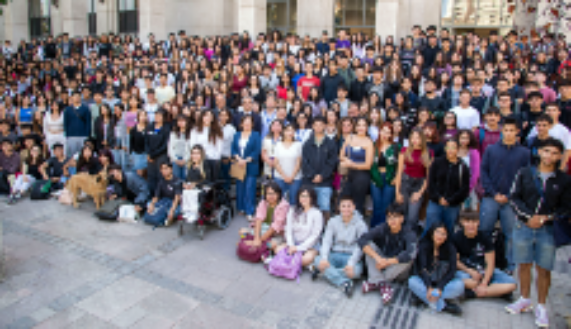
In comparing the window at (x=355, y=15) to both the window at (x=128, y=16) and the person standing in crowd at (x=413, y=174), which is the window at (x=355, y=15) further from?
the person standing in crowd at (x=413, y=174)

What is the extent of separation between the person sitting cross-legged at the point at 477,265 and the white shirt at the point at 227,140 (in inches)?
180

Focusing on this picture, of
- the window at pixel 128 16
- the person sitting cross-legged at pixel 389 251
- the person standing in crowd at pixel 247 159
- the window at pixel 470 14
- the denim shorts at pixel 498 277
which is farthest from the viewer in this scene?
the window at pixel 128 16

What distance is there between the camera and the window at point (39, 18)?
30.3 m

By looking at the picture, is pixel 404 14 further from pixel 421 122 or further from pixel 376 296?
pixel 376 296

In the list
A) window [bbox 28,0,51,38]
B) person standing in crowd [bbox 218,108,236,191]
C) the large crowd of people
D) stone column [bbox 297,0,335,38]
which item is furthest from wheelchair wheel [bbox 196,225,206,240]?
window [bbox 28,0,51,38]

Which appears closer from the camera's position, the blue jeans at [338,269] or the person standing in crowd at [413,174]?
the blue jeans at [338,269]

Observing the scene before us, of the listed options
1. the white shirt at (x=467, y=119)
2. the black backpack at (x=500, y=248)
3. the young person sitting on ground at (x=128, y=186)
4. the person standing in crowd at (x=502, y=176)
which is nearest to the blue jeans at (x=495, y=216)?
the person standing in crowd at (x=502, y=176)

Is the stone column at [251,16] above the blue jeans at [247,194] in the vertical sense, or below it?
above

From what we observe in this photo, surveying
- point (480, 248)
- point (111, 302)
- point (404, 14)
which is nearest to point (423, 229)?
point (480, 248)

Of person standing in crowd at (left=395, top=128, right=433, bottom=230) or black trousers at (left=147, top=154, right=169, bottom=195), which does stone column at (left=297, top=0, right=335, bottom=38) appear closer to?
black trousers at (left=147, top=154, right=169, bottom=195)

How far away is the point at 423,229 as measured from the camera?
6.88 m

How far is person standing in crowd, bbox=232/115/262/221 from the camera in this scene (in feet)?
27.3

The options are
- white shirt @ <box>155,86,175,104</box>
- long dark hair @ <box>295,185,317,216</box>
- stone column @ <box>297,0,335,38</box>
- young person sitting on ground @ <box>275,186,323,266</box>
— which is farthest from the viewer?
stone column @ <box>297,0,335,38</box>

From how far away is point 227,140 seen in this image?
8.78m
